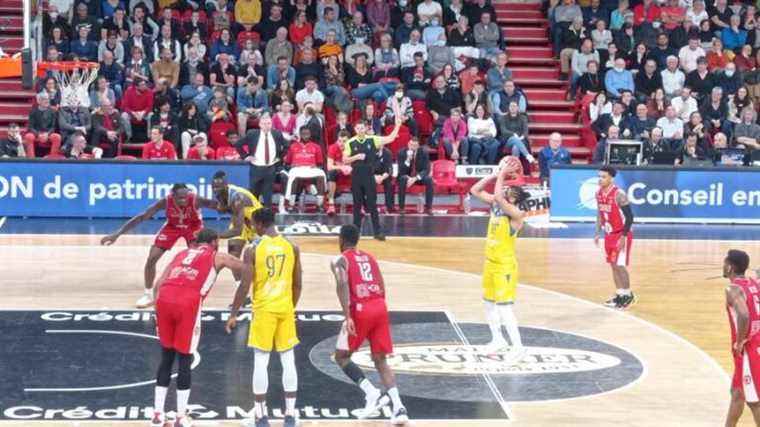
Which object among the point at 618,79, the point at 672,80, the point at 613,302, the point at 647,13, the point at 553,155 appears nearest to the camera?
the point at 613,302

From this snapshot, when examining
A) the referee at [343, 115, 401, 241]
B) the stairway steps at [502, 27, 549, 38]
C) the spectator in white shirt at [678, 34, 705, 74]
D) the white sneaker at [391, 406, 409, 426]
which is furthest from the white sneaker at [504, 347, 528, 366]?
the stairway steps at [502, 27, 549, 38]

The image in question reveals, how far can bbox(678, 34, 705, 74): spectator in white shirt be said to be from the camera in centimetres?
3167

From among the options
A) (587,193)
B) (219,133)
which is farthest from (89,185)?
(587,193)

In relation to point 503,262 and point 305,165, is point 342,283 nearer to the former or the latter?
point 503,262

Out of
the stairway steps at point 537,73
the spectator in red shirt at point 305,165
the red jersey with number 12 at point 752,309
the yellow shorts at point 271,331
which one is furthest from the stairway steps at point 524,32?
the red jersey with number 12 at point 752,309

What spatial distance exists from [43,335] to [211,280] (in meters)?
4.31

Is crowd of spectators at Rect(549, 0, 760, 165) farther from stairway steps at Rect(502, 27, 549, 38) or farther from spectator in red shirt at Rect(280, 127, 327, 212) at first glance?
spectator in red shirt at Rect(280, 127, 327, 212)

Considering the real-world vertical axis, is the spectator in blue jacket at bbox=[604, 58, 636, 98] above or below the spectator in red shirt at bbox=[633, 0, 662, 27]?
below

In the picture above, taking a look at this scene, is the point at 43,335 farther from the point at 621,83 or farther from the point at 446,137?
the point at 621,83

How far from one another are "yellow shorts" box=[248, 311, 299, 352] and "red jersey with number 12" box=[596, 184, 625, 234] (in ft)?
22.4

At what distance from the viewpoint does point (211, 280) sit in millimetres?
13211

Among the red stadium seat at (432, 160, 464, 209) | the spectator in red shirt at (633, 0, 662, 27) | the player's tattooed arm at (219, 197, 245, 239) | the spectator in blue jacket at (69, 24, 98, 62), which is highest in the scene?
the spectator in red shirt at (633, 0, 662, 27)

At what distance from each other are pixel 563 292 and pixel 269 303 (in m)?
7.91

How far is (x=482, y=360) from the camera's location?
51.9 feet
